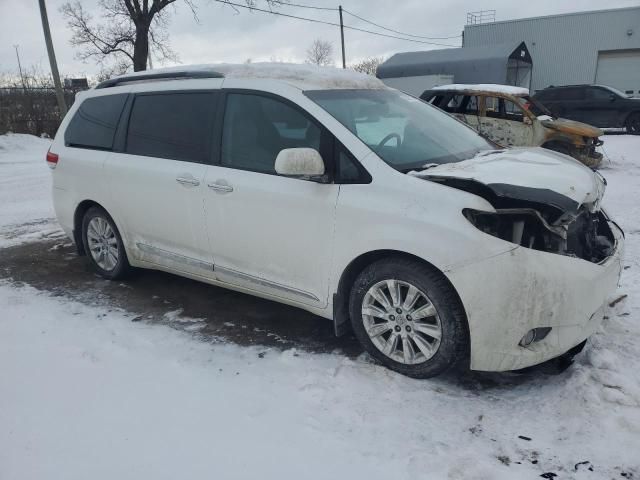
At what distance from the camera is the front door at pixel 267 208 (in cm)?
330

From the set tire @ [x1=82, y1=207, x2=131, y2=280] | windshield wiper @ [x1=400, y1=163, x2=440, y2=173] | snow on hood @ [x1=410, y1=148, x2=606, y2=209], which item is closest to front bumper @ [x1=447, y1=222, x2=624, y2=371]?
snow on hood @ [x1=410, y1=148, x2=606, y2=209]

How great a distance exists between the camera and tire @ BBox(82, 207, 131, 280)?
4.74 meters

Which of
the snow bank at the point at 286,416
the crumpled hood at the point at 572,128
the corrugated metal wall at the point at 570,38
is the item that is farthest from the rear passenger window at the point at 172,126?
the corrugated metal wall at the point at 570,38

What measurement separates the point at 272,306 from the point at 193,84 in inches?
74.7

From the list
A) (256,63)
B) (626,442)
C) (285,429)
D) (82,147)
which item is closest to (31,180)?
(82,147)

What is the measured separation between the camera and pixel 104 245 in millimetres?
4871

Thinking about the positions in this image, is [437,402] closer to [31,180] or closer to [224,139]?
[224,139]

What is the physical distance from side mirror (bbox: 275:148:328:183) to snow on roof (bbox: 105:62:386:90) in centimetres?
66

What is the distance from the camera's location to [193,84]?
13.4 feet

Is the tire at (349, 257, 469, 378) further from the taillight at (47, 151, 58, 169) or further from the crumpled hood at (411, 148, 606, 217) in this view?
the taillight at (47, 151, 58, 169)

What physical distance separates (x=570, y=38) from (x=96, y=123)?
31.3m

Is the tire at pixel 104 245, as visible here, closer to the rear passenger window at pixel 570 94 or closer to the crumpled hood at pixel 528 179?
the crumpled hood at pixel 528 179

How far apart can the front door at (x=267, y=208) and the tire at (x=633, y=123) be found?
57.3 ft

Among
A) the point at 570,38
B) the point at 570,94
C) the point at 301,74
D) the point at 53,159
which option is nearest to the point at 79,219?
the point at 53,159
